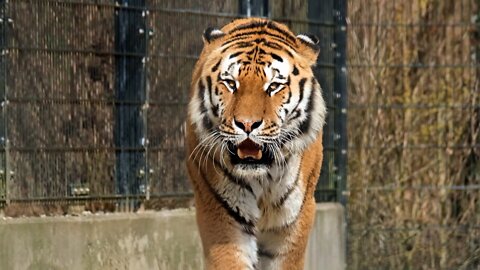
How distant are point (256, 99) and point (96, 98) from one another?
101 inches

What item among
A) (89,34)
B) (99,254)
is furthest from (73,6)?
(99,254)

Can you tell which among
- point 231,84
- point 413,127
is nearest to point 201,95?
point 231,84

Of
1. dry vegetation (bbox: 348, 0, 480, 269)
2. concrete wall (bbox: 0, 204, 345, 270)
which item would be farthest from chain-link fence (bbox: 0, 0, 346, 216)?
dry vegetation (bbox: 348, 0, 480, 269)

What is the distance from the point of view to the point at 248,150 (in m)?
5.97

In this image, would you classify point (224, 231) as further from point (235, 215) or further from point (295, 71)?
point (295, 71)

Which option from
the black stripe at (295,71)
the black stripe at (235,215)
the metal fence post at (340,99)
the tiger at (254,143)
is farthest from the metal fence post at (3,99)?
the metal fence post at (340,99)

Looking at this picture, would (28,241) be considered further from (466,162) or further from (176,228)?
(466,162)

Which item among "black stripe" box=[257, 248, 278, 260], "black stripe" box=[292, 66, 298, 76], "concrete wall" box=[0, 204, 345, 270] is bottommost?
"concrete wall" box=[0, 204, 345, 270]

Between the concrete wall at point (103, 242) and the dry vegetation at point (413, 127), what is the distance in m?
1.92

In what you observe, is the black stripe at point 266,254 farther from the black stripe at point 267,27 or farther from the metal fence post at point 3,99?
the metal fence post at point 3,99

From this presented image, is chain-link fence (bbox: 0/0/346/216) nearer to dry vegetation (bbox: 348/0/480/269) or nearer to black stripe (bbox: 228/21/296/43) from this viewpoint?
dry vegetation (bbox: 348/0/480/269)

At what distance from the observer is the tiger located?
5957mm

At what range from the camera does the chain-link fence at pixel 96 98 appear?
789cm

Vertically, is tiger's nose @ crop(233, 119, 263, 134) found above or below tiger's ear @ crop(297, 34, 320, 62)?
below
